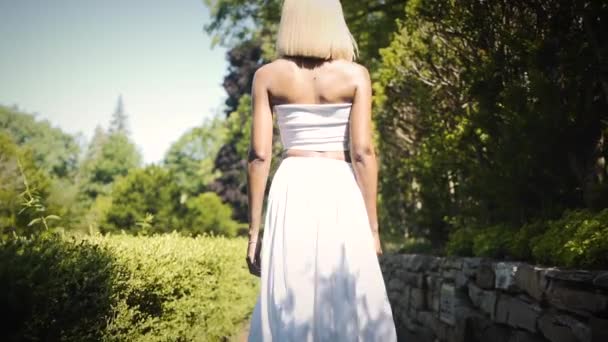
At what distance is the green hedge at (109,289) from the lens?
2.62 meters

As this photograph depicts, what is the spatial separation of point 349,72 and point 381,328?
1.31 meters

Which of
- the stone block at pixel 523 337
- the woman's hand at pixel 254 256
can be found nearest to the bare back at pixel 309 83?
the woman's hand at pixel 254 256

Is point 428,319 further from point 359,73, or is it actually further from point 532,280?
point 359,73

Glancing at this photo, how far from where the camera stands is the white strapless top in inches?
97.3

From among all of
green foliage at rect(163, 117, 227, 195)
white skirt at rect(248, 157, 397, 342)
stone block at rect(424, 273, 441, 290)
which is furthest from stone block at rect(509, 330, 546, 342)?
green foliage at rect(163, 117, 227, 195)

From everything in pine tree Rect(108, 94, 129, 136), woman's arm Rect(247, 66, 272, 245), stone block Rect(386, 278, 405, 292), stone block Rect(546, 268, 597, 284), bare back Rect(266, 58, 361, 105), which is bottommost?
stone block Rect(386, 278, 405, 292)

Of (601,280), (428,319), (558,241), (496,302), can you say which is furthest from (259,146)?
(428,319)

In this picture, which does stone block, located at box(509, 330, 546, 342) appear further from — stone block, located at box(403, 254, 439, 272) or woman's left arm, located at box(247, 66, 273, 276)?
woman's left arm, located at box(247, 66, 273, 276)

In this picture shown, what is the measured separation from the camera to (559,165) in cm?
459

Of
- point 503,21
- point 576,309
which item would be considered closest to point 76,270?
point 576,309

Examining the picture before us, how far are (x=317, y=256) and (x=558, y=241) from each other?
243 centimetres

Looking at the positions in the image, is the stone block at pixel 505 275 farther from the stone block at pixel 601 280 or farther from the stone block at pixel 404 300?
the stone block at pixel 404 300

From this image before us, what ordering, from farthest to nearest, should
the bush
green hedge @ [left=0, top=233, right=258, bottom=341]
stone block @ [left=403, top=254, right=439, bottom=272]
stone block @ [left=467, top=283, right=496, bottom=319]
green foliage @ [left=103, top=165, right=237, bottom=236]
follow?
green foliage @ [left=103, top=165, right=237, bottom=236]
stone block @ [left=403, top=254, right=439, bottom=272]
the bush
stone block @ [left=467, top=283, right=496, bottom=319]
green hedge @ [left=0, top=233, right=258, bottom=341]

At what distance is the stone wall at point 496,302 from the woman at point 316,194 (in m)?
1.55
